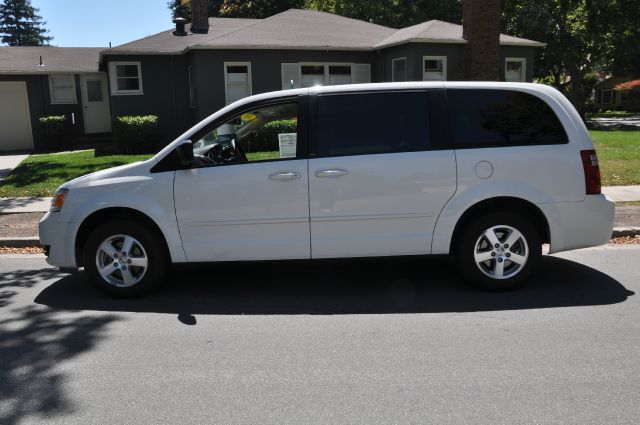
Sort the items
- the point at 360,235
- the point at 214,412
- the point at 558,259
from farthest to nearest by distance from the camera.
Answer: the point at 558,259, the point at 360,235, the point at 214,412

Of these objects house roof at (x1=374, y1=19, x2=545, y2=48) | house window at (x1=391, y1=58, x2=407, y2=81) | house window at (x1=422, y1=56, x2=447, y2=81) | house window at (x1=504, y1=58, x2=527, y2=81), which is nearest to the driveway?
house roof at (x1=374, y1=19, x2=545, y2=48)

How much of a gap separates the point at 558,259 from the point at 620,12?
92.9 ft

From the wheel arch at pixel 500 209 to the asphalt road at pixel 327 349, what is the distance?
0.66 metres

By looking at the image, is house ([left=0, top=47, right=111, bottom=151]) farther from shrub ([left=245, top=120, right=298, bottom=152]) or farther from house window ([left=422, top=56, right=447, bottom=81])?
shrub ([left=245, top=120, right=298, bottom=152])

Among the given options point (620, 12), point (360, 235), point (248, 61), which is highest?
point (620, 12)

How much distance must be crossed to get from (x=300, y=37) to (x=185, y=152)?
16.5m

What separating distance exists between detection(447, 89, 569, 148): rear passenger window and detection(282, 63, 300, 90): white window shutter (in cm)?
1548

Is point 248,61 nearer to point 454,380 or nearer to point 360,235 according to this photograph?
point 360,235

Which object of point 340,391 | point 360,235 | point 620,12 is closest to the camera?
point 340,391

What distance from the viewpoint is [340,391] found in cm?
386

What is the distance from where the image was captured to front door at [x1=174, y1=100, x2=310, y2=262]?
221 inches

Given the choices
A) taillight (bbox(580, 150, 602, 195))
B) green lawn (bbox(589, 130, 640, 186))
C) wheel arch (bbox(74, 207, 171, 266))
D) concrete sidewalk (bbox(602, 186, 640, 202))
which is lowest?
concrete sidewalk (bbox(602, 186, 640, 202))

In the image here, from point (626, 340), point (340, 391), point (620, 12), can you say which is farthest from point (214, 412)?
point (620, 12)

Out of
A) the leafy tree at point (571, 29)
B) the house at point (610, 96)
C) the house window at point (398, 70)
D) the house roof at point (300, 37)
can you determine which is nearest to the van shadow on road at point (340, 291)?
the house roof at point (300, 37)
